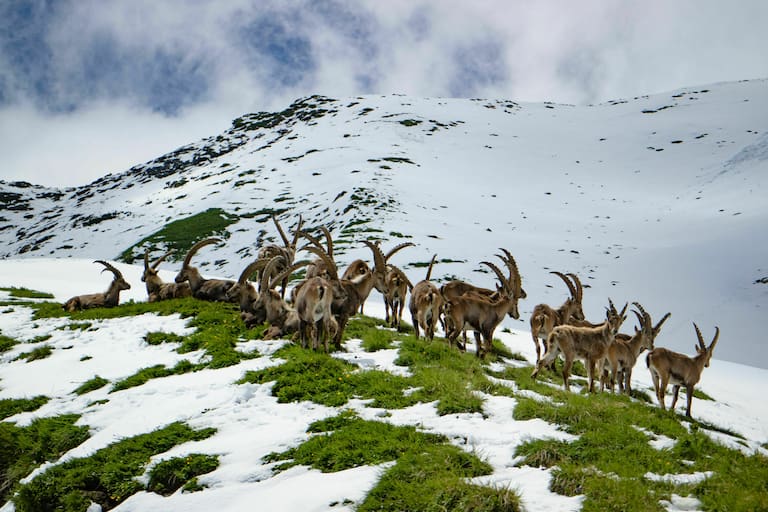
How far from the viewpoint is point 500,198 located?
6347 cm

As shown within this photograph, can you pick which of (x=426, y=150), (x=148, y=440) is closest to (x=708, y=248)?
(x=148, y=440)

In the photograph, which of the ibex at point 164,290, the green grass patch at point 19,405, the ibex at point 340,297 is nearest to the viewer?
the green grass patch at point 19,405

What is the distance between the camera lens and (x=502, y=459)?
281 inches

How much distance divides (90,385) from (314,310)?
18.8 ft

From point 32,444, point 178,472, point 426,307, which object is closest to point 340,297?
point 426,307

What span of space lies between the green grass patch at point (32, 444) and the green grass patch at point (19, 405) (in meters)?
0.85

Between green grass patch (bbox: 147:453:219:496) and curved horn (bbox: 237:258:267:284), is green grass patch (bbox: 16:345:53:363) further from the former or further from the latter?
green grass patch (bbox: 147:453:219:496)

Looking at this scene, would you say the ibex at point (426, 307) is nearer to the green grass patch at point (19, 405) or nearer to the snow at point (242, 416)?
the snow at point (242, 416)

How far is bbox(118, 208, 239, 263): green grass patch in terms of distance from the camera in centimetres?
5806

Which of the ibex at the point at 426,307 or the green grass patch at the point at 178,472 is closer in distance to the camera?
the green grass patch at the point at 178,472

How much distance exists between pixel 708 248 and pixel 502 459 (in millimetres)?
40999

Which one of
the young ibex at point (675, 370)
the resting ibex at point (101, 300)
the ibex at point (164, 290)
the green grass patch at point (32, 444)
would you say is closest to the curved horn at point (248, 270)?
the ibex at point (164, 290)

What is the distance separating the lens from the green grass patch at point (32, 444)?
887 centimetres

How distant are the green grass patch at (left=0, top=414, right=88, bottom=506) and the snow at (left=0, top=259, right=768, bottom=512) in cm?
38
